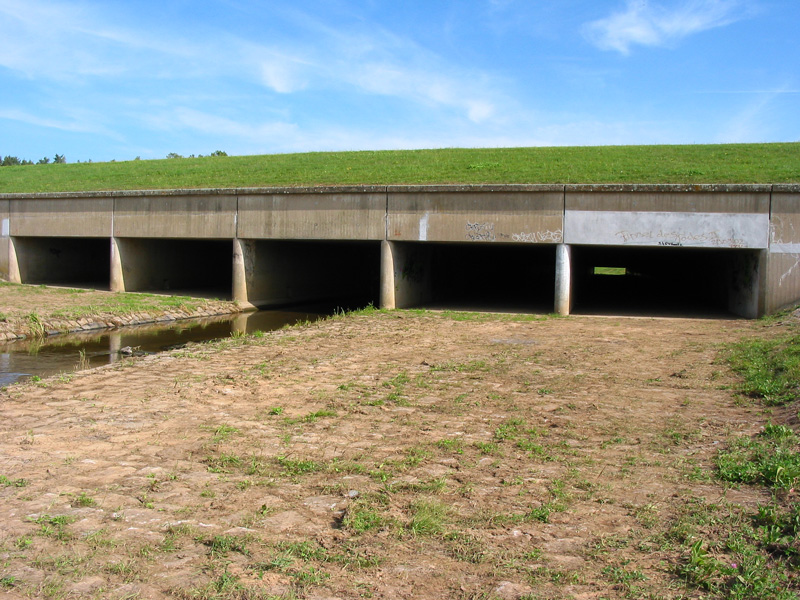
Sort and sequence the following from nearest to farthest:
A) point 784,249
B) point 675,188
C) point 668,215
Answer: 1. point 784,249
2. point 675,188
3. point 668,215

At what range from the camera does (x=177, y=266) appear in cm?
2580

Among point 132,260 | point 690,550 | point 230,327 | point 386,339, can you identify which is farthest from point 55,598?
point 132,260

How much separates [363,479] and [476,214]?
13.5 metres

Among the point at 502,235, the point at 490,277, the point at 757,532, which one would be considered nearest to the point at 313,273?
the point at 490,277

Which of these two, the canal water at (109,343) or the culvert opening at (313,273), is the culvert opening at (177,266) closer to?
the culvert opening at (313,273)

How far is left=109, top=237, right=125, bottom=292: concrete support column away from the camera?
23.0 m

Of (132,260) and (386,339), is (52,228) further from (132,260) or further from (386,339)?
(386,339)

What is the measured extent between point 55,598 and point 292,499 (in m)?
1.73

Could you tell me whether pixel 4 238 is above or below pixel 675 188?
below

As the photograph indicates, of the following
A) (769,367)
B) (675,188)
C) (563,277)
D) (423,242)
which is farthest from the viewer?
(423,242)

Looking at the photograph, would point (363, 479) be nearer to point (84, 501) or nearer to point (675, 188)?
point (84, 501)

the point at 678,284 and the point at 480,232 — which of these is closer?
the point at 480,232

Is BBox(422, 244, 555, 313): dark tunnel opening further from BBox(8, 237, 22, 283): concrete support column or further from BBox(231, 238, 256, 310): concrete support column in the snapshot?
BBox(8, 237, 22, 283): concrete support column

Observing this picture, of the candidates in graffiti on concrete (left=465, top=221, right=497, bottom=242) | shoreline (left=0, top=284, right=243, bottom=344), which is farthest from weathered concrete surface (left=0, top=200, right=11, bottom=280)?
graffiti on concrete (left=465, top=221, right=497, bottom=242)
